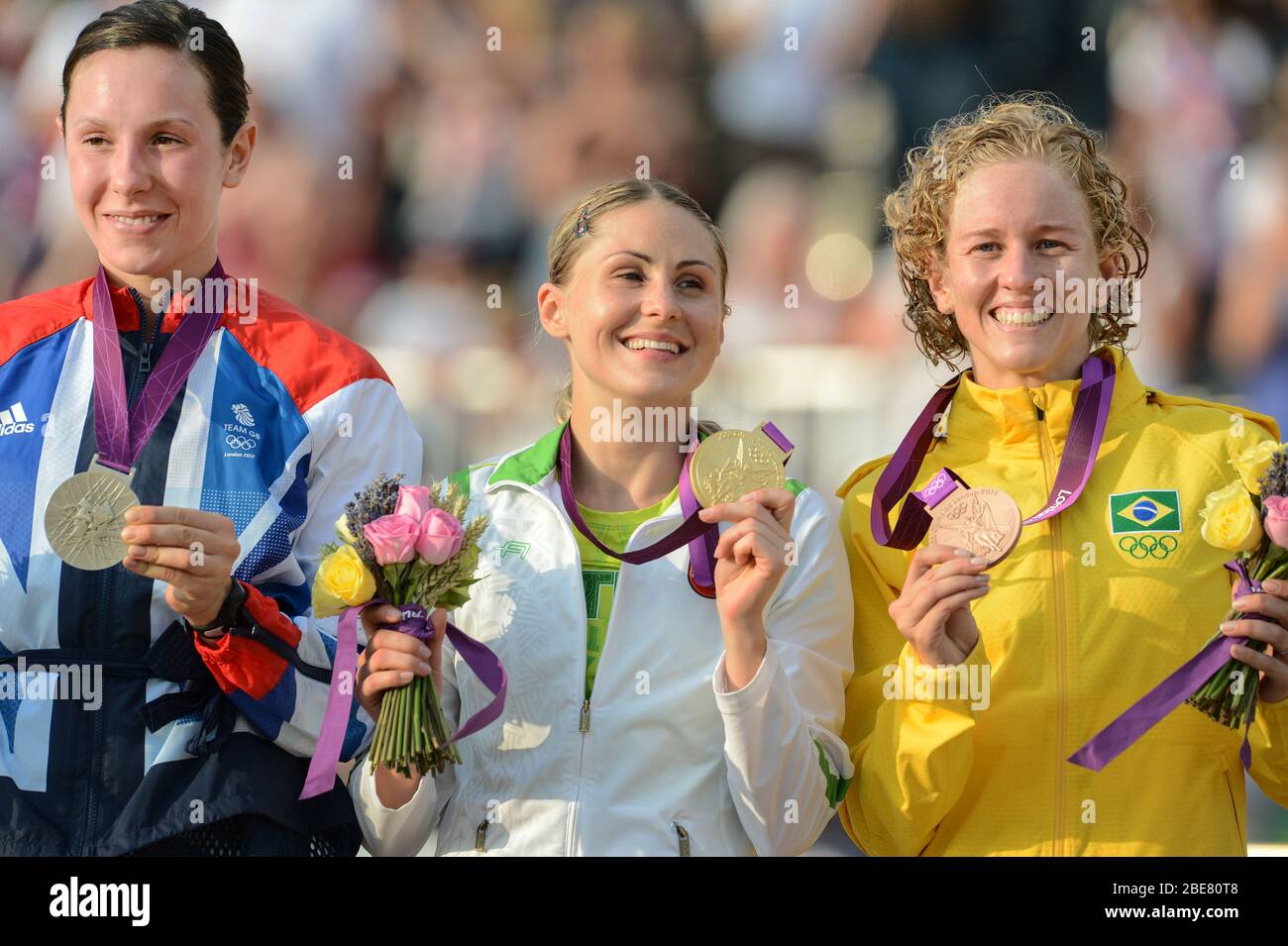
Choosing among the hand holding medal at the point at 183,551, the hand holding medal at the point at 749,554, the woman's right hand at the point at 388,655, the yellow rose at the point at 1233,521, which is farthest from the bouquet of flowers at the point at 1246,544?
the hand holding medal at the point at 183,551

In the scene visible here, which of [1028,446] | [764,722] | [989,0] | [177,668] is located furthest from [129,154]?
[989,0]

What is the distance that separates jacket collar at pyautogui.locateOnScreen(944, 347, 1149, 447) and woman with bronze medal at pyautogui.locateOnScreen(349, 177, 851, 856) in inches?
15.3

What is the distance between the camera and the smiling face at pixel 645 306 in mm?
3182

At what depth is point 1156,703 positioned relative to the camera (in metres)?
2.81

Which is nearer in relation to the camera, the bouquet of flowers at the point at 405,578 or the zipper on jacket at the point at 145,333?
the bouquet of flowers at the point at 405,578

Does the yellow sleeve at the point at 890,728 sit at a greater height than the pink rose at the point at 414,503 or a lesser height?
lesser

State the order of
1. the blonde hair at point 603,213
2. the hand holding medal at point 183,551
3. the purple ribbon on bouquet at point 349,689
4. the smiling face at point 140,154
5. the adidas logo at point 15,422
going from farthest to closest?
the blonde hair at point 603,213, the smiling face at point 140,154, the adidas logo at point 15,422, the purple ribbon on bouquet at point 349,689, the hand holding medal at point 183,551

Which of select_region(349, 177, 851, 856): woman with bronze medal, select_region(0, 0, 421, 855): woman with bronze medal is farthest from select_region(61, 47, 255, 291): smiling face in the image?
select_region(349, 177, 851, 856): woman with bronze medal

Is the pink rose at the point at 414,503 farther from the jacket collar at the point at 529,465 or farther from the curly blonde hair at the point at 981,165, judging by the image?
the curly blonde hair at the point at 981,165

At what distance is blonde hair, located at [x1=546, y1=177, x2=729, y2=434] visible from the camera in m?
3.33

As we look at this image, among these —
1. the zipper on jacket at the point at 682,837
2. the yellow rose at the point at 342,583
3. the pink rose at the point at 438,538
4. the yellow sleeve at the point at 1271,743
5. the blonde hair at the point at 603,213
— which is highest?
the blonde hair at the point at 603,213

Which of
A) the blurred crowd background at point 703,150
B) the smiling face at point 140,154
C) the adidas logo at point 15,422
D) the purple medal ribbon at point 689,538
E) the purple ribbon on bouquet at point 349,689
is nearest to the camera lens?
the purple ribbon on bouquet at point 349,689

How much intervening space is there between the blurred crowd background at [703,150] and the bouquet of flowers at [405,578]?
93.5 inches

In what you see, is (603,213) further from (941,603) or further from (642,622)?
(941,603)
